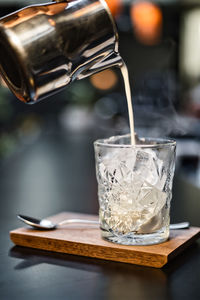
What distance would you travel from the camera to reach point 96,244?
32.1 inches

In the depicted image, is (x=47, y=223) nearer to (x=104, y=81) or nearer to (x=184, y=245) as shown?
(x=184, y=245)

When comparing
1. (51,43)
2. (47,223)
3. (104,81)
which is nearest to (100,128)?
(47,223)

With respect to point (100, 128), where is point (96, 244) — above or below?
above

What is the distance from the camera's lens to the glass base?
2.71 feet

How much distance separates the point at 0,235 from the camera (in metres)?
0.96

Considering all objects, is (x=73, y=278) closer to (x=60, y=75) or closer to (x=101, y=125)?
(x=60, y=75)

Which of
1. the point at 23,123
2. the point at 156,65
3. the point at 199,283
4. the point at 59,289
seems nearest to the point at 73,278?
the point at 59,289

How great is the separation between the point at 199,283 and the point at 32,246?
316 mm

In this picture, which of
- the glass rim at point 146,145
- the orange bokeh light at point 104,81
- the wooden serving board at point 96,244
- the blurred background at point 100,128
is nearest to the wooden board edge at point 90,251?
the wooden serving board at point 96,244

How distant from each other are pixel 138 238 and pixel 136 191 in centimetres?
8

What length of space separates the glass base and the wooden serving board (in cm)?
1

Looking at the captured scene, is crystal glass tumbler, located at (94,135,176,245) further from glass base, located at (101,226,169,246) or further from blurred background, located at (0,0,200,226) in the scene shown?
blurred background, located at (0,0,200,226)

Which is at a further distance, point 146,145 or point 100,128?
point 100,128

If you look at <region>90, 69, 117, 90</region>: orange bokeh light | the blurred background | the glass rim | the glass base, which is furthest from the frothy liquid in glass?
<region>90, 69, 117, 90</region>: orange bokeh light
